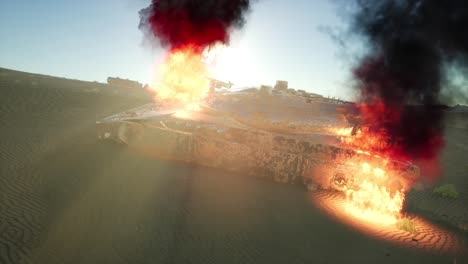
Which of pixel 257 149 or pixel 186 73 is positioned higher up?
pixel 186 73

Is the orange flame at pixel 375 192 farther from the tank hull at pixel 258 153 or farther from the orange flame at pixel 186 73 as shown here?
the orange flame at pixel 186 73

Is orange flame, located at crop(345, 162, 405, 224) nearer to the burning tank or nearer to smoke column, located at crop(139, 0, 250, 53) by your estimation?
the burning tank

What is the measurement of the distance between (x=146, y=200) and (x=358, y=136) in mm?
7108

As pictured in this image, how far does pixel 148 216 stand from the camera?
5.59m

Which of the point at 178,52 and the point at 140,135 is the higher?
the point at 178,52

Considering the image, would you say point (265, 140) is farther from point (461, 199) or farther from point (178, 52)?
point (461, 199)

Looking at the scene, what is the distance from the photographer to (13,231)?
178 inches

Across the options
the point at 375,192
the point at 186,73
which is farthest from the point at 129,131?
the point at 375,192

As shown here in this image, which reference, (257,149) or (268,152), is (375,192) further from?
(257,149)

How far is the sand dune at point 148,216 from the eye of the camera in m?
4.45

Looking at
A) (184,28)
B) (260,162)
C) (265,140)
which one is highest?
(184,28)

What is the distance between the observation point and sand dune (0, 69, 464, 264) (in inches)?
175

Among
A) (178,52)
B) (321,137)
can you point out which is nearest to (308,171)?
(321,137)

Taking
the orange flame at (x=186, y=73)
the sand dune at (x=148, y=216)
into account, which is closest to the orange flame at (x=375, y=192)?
the sand dune at (x=148, y=216)
